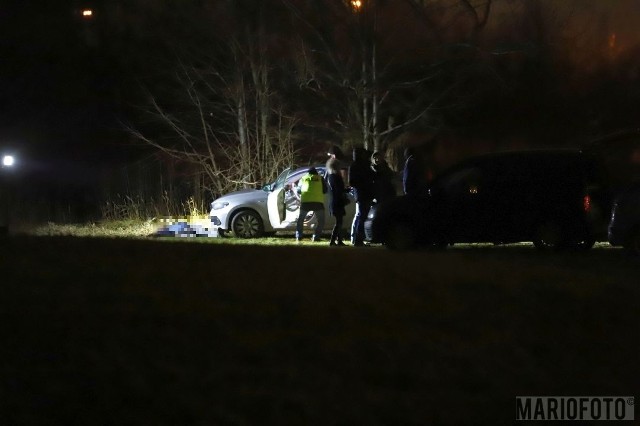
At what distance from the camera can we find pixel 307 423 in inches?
220

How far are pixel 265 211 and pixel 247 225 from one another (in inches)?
20.3

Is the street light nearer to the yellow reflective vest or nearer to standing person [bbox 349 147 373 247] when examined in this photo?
the yellow reflective vest

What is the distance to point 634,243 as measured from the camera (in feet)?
48.5

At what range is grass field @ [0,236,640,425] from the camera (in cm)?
583

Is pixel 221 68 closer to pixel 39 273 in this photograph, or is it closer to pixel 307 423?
pixel 39 273

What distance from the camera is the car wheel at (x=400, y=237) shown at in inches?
638

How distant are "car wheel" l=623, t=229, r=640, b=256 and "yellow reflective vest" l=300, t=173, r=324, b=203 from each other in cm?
589

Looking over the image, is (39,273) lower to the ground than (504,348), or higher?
higher

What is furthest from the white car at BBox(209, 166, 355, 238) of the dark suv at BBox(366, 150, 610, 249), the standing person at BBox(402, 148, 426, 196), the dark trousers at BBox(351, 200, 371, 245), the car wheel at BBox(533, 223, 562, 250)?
the car wheel at BBox(533, 223, 562, 250)

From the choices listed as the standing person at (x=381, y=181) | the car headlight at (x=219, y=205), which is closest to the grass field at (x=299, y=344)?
the standing person at (x=381, y=181)

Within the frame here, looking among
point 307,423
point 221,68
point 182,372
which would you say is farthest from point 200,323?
point 221,68

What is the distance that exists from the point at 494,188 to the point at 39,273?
344 inches

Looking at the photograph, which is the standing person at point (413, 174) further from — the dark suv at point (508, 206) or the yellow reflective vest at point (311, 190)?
the yellow reflective vest at point (311, 190)

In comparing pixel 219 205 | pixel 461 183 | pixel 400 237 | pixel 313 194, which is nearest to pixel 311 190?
pixel 313 194
